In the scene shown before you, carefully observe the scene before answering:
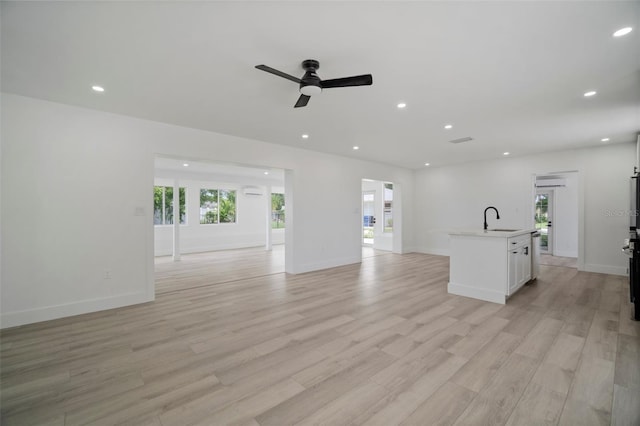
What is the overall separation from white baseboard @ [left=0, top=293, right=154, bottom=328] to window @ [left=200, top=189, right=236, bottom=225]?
5.97 meters

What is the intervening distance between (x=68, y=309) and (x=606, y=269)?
961cm

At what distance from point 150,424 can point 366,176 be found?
6.73 meters

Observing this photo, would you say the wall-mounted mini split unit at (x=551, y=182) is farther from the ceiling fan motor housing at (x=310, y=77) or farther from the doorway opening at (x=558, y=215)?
A: the ceiling fan motor housing at (x=310, y=77)

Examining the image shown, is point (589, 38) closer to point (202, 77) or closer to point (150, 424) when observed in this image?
point (202, 77)

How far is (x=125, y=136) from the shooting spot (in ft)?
13.0

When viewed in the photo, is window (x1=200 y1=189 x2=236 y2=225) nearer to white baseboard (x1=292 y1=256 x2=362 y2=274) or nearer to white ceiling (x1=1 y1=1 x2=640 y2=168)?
white baseboard (x1=292 y1=256 x2=362 y2=274)

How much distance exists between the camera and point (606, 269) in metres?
5.77

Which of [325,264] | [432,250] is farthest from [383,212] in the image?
[325,264]

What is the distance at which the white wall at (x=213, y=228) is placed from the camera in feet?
29.1

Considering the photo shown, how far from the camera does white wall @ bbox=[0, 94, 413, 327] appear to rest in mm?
3275

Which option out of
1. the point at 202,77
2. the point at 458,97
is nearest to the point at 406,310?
the point at 458,97

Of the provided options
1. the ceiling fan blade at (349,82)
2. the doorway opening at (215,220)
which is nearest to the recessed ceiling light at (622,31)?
the ceiling fan blade at (349,82)

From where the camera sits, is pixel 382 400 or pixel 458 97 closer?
pixel 382 400

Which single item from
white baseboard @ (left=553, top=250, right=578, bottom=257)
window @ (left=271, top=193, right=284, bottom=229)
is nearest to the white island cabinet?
white baseboard @ (left=553, top=250, right=578, bottom=257)
